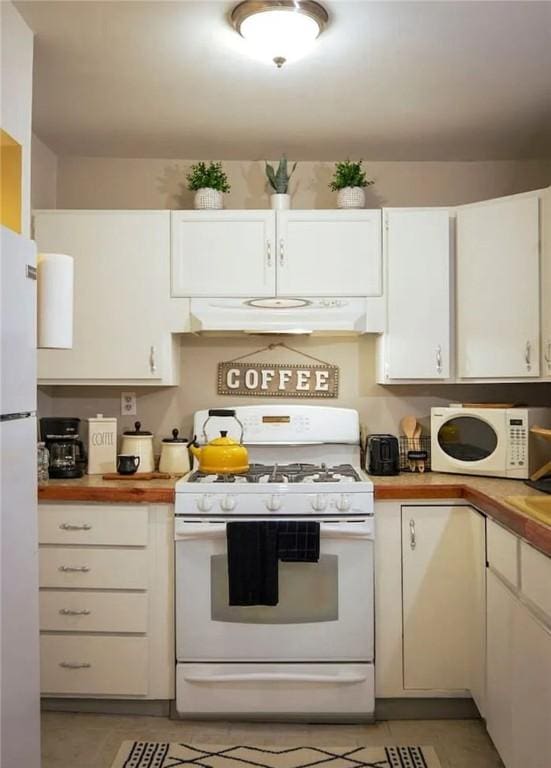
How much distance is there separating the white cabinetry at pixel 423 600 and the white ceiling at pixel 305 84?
5.56 feet

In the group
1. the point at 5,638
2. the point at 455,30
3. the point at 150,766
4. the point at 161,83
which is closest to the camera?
the point at 5,638

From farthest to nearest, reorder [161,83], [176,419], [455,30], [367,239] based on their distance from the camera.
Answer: [176,419], [367,239], [161,83], [455,30]

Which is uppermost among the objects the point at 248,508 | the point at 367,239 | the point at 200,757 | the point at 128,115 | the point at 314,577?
Answer: the point at 128,115

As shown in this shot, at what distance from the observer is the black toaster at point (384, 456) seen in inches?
124

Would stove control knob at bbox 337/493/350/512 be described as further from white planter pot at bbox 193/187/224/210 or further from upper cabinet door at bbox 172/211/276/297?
white planter pot at bbox 193/187/224/210

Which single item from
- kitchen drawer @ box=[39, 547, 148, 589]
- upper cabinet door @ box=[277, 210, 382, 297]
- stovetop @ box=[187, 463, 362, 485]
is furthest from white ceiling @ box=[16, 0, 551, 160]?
kitchen drawer @ box=[39, 547, 148, 589]

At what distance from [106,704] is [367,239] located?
2.34 meters

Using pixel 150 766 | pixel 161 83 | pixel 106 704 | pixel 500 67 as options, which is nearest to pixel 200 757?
pixel 150 766

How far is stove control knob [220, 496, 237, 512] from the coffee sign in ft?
2.80

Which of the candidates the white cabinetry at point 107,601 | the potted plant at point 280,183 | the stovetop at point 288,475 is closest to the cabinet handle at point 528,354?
the stovetop at point 288,475

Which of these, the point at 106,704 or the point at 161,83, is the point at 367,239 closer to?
the point at 161,83

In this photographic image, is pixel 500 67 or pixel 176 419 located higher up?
pixel 500 67

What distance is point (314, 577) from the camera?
2809mm

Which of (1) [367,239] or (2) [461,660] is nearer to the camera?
(2) [461,660]
